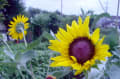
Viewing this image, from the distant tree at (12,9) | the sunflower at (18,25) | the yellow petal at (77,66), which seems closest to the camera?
the yellow petal at (77,66)

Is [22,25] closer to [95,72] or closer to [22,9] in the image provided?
[95,72]

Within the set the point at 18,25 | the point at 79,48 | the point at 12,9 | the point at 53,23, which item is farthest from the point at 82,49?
the point at 12,9

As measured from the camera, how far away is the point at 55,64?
0.27 metres

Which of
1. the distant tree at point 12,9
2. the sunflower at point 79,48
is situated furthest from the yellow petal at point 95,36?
the distant tree at point 12,9

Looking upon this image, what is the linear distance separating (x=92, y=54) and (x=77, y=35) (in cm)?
5

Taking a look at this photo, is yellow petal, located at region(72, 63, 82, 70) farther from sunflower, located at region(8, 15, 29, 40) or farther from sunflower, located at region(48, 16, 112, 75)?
sunflower, located at region(8, 15, 29, 40)

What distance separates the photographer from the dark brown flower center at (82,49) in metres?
0.27

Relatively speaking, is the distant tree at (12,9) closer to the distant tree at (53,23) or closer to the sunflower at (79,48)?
the distant tree at (53,23)

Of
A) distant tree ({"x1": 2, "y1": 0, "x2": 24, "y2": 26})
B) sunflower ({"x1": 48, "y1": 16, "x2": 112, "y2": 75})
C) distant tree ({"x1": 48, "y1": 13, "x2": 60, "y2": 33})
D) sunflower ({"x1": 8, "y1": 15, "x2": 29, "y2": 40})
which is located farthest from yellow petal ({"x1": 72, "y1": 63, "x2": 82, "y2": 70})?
distant tree ({"x1": 2, "y1": 0, "x2": 24, "y2": 26})

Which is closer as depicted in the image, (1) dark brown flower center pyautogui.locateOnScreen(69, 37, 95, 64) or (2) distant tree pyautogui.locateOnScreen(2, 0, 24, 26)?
(1) dark brown flower center pyautogui.locateOnScreen(69, 37, 95, 64)

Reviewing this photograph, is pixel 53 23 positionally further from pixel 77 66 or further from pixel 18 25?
pixel 77 66

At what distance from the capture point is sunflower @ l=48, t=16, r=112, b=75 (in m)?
0.25

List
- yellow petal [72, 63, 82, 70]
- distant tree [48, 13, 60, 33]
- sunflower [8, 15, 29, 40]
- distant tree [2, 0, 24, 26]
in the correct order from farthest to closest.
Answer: distant tree [2, 0, 24, 26], distant tree [48, 13, 60, 33], sunflower [8, 15, 29, 40], yellow petal [72, 63, 82, 70]

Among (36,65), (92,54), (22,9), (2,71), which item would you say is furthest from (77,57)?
(22,9)
